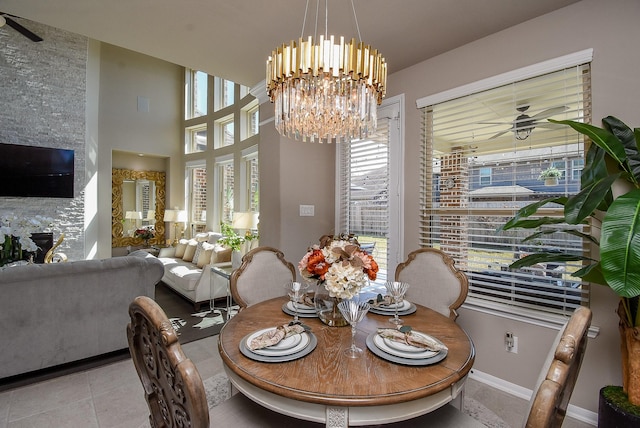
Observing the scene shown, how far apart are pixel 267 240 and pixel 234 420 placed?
2.38m

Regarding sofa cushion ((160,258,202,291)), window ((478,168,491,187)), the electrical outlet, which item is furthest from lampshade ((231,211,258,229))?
the electrical outlet

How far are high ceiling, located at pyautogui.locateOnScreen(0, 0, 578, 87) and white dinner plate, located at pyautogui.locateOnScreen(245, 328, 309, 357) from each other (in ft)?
6.84

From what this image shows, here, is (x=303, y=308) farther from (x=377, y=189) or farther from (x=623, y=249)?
(x=377, y=189)

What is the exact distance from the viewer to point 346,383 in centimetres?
104

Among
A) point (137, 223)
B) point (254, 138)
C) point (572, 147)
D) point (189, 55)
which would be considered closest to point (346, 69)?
point (572, 147)

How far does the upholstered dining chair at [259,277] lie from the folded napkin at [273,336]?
818mm

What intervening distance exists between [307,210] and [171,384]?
8.71 ft

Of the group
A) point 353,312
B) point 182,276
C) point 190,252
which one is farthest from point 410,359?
point 190,252

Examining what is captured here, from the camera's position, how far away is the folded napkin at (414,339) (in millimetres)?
1230

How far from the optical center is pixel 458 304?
198cm

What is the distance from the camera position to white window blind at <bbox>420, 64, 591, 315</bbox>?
210cm

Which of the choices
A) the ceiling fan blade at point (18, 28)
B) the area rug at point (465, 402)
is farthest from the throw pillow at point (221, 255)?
the ceiling fan blade at point (18, 28)

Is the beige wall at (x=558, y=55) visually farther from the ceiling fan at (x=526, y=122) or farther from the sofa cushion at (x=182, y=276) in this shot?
the sofa cushion at (x=182, y=276)

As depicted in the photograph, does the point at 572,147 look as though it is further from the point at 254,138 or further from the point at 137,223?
the point at 137,223
